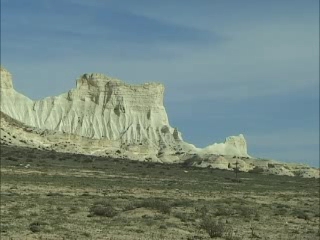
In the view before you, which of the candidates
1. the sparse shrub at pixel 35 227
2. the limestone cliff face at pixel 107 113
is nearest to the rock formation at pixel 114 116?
the limestone cliff face at pixel 107 113

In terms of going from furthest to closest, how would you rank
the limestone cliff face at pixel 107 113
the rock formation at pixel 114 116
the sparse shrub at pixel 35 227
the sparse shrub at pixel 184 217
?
the limestone cliff face at pixel 107 113
the rock formation at pixel 114 116
the sparse shrub at pixel 184 217
the sparse shrub at pixel 35 227

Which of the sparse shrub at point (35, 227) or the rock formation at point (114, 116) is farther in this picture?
the rock formation at point (114, 116)

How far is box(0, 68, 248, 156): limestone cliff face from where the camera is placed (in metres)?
134

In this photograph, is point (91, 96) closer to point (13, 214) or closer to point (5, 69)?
point (5, 69)

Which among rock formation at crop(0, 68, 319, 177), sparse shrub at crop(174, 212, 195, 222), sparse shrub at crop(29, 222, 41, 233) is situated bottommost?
sparse shrub at crop(29, 222, 41, 233)

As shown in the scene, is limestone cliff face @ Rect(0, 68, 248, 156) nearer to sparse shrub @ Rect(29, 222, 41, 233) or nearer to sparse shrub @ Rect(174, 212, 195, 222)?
sparse shrub @ Rect(174, 212, 195, 222)

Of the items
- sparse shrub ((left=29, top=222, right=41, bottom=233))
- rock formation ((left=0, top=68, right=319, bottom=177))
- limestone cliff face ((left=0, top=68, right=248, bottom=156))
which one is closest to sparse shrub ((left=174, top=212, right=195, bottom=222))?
sparse shrub ((left=29, top=222, right=41, bottom=233))

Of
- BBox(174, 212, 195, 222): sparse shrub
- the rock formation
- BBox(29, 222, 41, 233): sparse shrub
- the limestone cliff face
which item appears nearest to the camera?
BBox(29, 222, 41, 233): sparse shrub

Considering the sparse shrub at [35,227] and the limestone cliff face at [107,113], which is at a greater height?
the limestone cliff face at [107,113]

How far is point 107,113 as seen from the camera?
139875mm

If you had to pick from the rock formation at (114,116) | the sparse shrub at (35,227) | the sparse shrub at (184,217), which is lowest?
the sparse shrub at (35,227)

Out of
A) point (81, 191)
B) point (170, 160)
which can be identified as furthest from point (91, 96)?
point (81, 191)

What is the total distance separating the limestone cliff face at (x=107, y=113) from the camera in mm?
134250

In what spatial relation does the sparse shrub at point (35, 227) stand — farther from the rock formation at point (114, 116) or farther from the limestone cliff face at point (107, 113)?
the limestone cliff face at point (107, 113)
